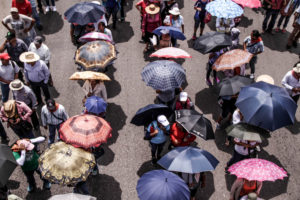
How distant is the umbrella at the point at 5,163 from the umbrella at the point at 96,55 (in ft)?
11.4

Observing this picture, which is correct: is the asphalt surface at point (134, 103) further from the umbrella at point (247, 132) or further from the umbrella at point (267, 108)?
the umbrella at point (267, 108)

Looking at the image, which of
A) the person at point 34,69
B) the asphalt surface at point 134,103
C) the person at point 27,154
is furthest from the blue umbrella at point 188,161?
the person at point 34,69

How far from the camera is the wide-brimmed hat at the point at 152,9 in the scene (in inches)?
460

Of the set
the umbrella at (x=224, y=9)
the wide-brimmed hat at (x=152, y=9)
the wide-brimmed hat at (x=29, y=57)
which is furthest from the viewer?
the wide-brimmed hat at (x=152, y=9)

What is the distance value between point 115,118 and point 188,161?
411 cm

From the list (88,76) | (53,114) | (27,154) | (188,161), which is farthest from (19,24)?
(188,161)

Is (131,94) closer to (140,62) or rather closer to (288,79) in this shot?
(140,62)

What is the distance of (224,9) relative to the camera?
11414 mm

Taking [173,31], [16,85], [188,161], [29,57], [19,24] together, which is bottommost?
[188,161]

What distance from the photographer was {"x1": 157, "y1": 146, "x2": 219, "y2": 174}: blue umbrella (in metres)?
6.75

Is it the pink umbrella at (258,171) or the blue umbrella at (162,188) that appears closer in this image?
the blue umbrella at (162,188)

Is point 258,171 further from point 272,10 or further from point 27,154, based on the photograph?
point 272,10

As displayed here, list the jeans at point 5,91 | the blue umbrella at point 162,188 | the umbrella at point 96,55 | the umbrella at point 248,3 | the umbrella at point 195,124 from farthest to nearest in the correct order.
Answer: the umbrella at point 248,3
the jeans at point 5,91
the umbrella at point 96,55
the umbrella at point 195,124
the blue umbrella at point 162,188

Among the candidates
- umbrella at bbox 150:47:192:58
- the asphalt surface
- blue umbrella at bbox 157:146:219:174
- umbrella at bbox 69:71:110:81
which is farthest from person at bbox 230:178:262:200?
umbrella at bbox 150:47:192:58
